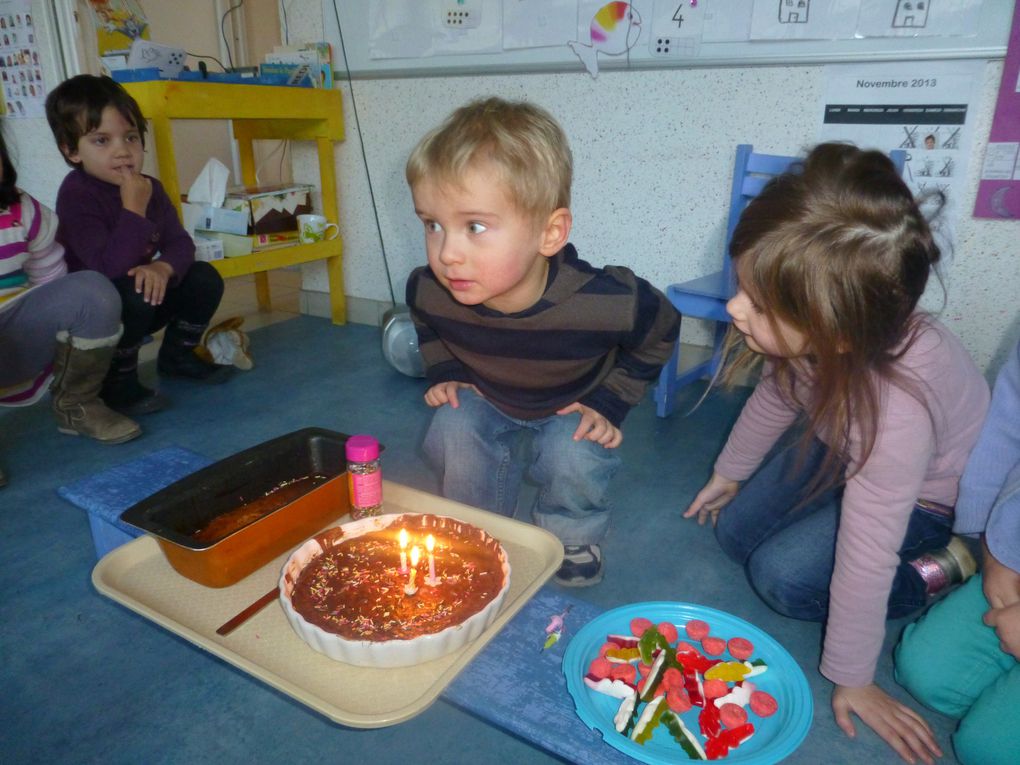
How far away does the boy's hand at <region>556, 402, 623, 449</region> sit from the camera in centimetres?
112

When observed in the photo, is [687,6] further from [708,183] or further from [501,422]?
[501,422]

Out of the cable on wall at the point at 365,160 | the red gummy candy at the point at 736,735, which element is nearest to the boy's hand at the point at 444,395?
the red gummy candy at the point at 736,735

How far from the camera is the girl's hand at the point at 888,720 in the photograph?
852 millimetres

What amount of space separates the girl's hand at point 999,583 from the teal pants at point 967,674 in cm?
3

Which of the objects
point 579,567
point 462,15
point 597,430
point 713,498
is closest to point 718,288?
point 713,498

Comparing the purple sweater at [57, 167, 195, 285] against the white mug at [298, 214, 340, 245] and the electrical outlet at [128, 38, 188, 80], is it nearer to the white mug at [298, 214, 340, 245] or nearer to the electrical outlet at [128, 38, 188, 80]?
the electrical outlet at [128, 38, 188, 80]

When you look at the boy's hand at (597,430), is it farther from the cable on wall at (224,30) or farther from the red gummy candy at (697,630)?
the cable on wall at (224,30)

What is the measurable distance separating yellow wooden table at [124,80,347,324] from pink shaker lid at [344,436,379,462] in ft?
4.50

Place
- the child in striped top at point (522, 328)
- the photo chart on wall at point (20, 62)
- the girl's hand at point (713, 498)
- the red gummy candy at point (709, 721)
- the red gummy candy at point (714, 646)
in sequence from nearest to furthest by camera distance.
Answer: the red gummy candy at point (709, 721) → the red gummy candy at point (714, 646) → the child in striped top at point (522, 328) → the girl's hand at point (713, 498) → the photo chart on wall at point (20, 62)

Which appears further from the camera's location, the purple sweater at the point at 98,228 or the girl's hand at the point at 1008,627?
the purple sweater at the point at 98,228

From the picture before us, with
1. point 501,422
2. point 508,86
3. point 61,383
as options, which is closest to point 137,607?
point 501,422

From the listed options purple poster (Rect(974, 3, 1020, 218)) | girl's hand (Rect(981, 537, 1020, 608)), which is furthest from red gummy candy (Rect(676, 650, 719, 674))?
purple poster (Rect(974, 3, 1020, 218))

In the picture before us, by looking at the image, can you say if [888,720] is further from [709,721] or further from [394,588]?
[394,588]

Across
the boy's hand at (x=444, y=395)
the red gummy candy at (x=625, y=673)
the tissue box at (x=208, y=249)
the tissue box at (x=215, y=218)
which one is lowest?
the red gummy candy at (x=625, y=673)
